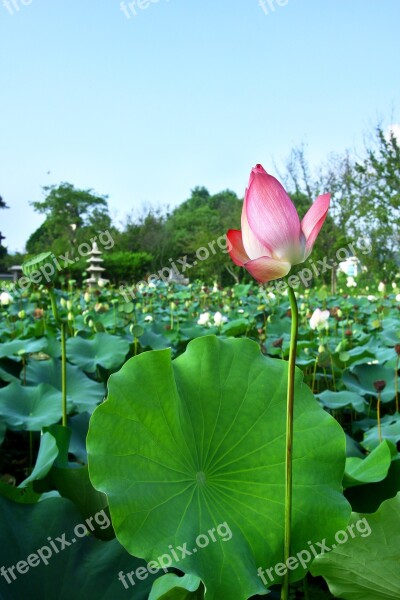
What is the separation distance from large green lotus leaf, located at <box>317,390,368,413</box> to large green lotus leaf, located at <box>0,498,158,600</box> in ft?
2.73

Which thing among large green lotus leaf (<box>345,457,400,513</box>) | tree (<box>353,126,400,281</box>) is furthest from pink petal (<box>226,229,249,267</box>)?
tree (<box>353,126,400,281</box>)

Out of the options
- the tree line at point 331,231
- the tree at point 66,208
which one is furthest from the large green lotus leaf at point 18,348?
the tree at point 66,208

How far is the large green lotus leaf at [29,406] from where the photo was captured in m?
1.18

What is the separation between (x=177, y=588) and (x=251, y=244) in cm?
31

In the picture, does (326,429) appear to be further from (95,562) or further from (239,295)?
(239,295)

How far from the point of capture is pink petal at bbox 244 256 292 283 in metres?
0.45

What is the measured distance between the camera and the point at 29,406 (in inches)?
50.9

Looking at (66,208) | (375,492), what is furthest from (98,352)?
(66,208)

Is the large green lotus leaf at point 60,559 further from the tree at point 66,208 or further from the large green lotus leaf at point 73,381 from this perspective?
the tree at point 66,208

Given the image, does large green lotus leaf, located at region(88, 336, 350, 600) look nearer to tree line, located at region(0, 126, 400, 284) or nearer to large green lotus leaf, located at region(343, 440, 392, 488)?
large green lotus leaf, located at region(343, 440, 392, 488)

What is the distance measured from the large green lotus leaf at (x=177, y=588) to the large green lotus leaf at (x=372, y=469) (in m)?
0.24

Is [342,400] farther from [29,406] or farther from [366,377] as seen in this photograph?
[29,406]

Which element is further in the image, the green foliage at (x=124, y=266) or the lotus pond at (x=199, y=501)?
the green foliage at (x=124, y=266)

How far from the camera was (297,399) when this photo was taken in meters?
0.59
